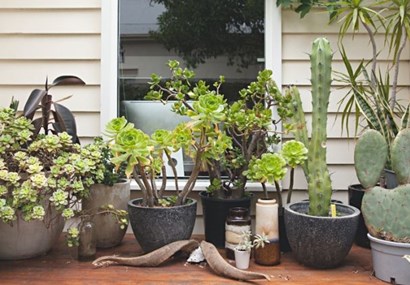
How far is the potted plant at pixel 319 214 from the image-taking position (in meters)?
1.61

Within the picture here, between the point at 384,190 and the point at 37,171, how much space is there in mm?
1362

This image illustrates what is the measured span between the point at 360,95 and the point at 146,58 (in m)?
1.15

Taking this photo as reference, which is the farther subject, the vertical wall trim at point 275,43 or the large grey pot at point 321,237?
the vertical wall trim at point 275,43

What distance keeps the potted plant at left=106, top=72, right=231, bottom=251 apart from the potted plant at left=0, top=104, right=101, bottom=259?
19 cm

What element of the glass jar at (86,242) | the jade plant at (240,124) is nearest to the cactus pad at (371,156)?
the jade plant at (240,124)

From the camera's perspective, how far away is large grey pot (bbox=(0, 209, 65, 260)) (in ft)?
5.58

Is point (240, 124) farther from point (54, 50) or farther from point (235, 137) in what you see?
point (54, 50)

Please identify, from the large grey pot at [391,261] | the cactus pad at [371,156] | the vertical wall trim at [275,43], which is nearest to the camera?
the large grey pot at [391,261]

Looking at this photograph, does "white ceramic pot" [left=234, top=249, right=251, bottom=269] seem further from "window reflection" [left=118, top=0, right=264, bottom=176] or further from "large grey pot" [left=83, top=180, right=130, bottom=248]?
"window reflection" [left=118, top=0, right=264, bottom=176]

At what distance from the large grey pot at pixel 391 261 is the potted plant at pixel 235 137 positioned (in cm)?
62

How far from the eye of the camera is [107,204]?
6.24ft

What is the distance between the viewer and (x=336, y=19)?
2.20 m

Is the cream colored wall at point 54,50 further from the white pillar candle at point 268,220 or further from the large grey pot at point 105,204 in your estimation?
the white pillar candle at point 268,220

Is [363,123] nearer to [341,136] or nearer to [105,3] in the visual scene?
[341,136]
